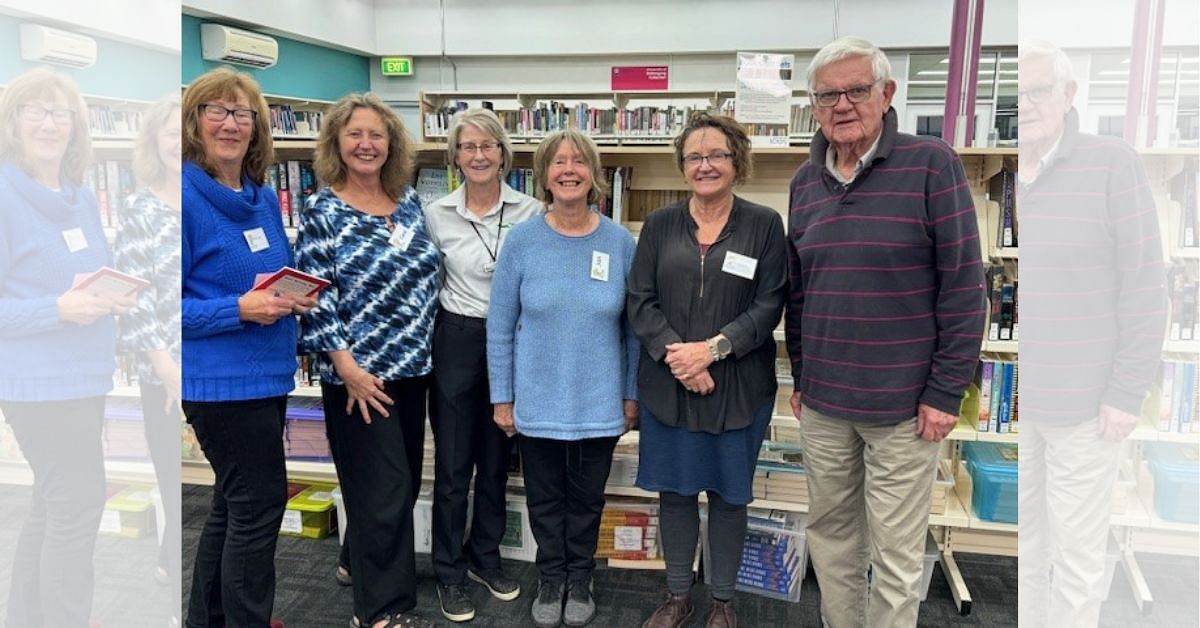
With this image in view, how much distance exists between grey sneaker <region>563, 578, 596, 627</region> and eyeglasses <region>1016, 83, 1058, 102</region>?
7.08 feet

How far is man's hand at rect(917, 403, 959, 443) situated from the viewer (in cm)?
173

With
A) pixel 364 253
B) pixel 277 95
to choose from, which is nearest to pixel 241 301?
pixel 364 253

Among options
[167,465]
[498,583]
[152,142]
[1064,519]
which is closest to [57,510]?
[167,465]

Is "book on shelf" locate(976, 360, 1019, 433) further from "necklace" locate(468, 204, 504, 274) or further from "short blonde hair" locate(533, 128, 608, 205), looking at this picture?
"necklace" locate(468, 204, 504, 274)

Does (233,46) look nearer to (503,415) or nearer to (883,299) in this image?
(503,415)

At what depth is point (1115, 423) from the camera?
1.73 feet

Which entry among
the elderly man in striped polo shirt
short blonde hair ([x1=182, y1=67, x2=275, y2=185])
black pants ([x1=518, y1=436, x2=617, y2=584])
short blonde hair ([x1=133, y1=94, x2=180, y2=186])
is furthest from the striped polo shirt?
short blonde hair ([x1=133, y1=94, x2=180, y2=186])

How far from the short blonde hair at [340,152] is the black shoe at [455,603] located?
1.31 metres

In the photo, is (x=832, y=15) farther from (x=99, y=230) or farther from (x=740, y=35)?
(x=99, y=230)

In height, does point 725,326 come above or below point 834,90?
below

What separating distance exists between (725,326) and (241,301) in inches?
48.2

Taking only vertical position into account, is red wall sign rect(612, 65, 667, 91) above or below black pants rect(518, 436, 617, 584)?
above

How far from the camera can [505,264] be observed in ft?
7.12

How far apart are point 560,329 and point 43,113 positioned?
164 cm
